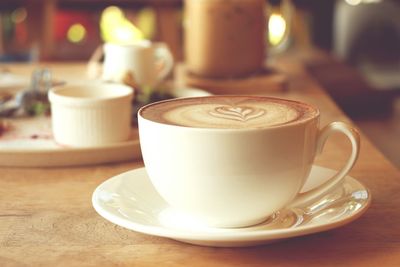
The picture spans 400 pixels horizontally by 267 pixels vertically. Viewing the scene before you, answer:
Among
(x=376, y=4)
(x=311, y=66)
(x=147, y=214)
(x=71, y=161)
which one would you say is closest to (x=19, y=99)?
(x=71, y=161)

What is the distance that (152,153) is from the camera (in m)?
0.57

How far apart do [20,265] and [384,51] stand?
271cm

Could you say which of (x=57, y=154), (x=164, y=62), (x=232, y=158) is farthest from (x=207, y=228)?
(x=164, y=62)

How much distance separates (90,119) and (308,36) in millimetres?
3411

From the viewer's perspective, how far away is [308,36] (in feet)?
13.6

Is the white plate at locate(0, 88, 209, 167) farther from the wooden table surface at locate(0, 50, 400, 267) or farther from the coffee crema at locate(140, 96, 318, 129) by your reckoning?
the coffee crema at locate(140, 96, 318, 129)

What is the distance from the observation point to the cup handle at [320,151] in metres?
0.58

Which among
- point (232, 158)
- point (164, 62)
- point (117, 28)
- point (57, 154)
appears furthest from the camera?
point (117, 28)

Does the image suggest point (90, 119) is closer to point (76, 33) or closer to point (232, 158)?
point (232, 158)

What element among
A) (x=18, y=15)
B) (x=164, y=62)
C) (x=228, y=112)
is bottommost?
(x=18, y=15)

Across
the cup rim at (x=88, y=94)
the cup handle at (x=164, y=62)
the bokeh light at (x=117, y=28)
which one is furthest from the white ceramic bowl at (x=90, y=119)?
the bokeh light at (x=117, y=28)

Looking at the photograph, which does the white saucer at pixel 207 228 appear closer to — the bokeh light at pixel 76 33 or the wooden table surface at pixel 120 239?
the wooden table surface at pixel 120 239

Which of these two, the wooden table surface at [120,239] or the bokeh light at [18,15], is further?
the bokeh light at [18,15]

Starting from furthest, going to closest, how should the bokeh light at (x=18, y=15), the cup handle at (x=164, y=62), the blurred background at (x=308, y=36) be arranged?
the bokeh light at (x=18, y=15), the blurred background at (x=308, y=36), the cup handle at (x=164, y=62)
